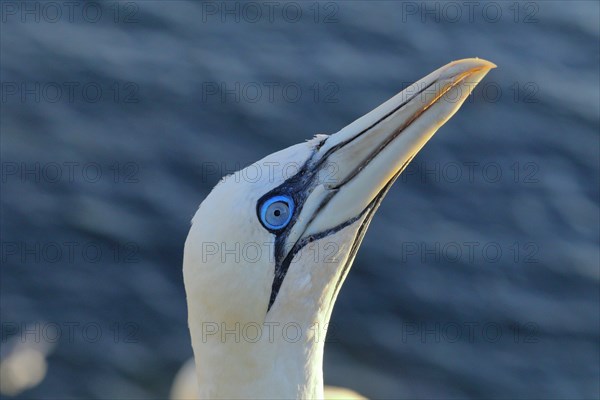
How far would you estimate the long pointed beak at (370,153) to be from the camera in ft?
16.6

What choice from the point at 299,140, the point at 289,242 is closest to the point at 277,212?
the point at 289,242

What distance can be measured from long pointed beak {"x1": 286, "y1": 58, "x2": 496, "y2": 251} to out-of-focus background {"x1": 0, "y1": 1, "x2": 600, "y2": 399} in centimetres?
433

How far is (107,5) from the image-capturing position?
1202 centimetres

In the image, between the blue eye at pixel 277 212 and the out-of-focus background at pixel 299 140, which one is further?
the out-of-focus background at pixel 299 140

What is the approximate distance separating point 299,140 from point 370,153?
5.74 m

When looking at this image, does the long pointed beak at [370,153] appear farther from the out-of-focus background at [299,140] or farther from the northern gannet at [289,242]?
the out-of-focus background at [299,140]

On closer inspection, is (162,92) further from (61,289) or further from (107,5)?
(61,289)

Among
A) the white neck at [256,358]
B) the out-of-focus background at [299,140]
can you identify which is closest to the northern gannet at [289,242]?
the white neck at [256,358]

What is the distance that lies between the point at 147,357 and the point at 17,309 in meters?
1.19

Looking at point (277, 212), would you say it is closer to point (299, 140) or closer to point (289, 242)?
point (289, 242)

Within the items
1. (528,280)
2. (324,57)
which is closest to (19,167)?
(324,57)

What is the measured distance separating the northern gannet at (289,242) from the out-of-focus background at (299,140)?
13.8ft

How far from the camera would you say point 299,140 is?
10.8m

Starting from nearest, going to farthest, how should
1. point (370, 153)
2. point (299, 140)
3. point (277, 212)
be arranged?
point (277, 212) < point (370, 153) < point (299, 140)
